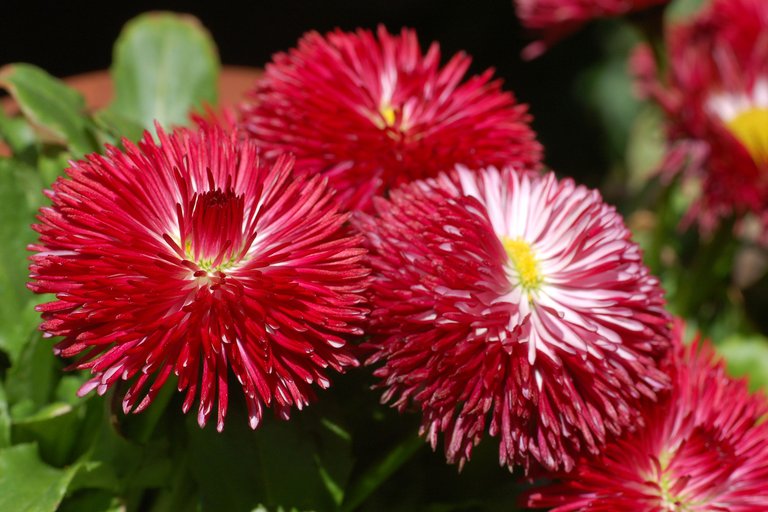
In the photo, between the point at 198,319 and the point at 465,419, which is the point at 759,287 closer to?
the point at 465,419

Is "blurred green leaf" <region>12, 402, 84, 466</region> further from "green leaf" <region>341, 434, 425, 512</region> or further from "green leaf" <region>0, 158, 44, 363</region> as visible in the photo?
"green leaf" <region>341, 434, 425, 512</region>

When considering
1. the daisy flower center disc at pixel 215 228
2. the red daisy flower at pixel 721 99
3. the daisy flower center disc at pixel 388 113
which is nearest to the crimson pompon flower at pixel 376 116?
the daisy flower center disc at pixel 388 113

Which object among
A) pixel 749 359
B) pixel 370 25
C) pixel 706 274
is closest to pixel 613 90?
pixel 370 25

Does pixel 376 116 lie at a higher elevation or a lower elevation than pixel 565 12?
lower

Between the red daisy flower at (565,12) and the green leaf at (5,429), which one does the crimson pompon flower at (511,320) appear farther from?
the red daisy flower at (565,12)

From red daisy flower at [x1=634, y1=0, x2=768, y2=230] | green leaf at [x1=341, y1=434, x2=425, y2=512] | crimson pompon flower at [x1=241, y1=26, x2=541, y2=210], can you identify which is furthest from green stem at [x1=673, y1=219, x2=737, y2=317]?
green leaf at [x1=341, y1=434, x2=425, y2=512]

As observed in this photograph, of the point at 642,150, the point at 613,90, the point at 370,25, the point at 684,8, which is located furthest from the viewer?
the point at 370,25

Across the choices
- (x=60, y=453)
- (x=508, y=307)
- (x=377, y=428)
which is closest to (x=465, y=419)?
(x=508, y=307)

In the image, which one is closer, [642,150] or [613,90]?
[642,150]

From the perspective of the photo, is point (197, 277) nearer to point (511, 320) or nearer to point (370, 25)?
point (511, 320)
